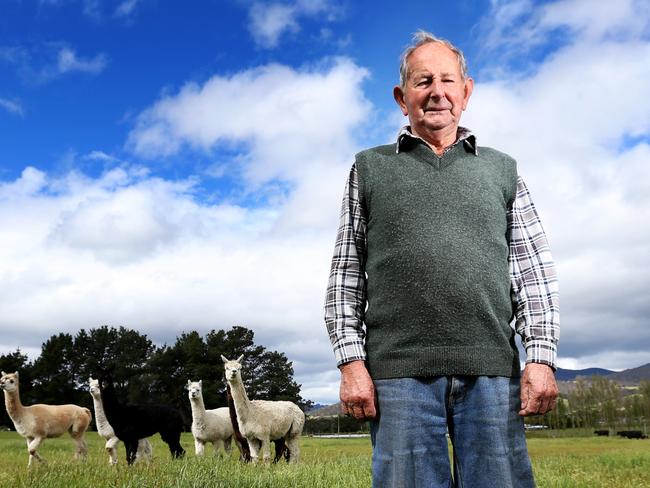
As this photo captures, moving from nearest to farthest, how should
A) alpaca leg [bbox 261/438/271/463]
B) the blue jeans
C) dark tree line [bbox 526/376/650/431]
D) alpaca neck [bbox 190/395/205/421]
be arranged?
1. the blue jeans
2. alpaca leg [bbox 261/438/271/463]
3. alpaca neck [bbox 190/395/205/421]
4. dark tree line [bbox 526/376/650/431]

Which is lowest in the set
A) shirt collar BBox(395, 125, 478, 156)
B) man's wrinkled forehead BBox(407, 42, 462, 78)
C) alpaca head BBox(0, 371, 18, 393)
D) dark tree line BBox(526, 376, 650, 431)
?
dark tree line BBox(526, 376, 650, 431)

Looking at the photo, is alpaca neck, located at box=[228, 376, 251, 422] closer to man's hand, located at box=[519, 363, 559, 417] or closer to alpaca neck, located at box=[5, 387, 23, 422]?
alpaca neck, located at box=[5, 387, 23, 422]

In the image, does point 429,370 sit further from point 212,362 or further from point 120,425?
point 212,362

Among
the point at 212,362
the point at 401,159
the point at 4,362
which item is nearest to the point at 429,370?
the point at 401,159

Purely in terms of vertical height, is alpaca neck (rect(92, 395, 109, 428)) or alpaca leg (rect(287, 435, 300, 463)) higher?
alpaca neck (rect(92, 395, 109, 428))

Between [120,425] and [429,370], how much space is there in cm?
1256

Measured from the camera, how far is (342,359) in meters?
3.08

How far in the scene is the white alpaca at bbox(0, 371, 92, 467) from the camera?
53.7ft

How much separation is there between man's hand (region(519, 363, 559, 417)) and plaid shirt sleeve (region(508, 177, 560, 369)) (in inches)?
2.1

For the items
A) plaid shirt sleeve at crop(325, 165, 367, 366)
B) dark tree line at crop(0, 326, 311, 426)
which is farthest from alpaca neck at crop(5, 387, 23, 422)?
dark tree line at crop(0, 326, 311, 426)

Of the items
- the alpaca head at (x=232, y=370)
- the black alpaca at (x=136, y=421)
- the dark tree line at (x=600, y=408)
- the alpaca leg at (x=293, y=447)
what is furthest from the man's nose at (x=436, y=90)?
the dark tree line at (x=600, y=408)

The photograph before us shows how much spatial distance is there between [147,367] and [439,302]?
58620 millimetres

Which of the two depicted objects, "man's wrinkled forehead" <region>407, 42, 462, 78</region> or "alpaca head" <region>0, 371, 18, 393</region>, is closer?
"man's wrinkled forehead" <region>407, 42, 462, 78</region>

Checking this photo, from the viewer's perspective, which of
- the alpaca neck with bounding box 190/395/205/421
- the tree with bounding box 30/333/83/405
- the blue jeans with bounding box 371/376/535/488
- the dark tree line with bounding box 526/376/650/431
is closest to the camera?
the blue jeans with bounding box 371/376/535/488
